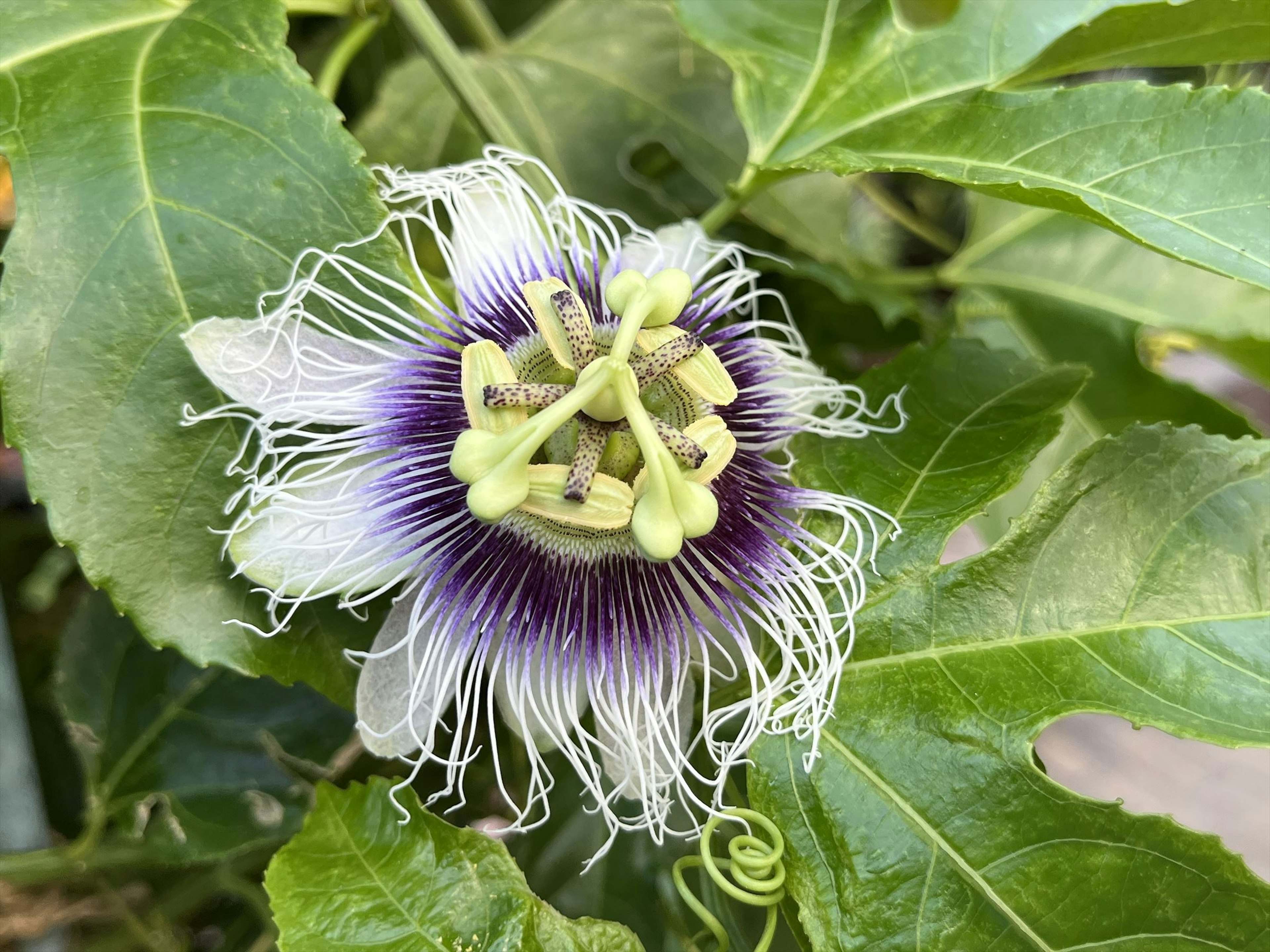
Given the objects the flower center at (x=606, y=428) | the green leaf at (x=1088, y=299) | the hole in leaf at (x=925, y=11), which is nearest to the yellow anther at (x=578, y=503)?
the flower center at (x=606, y=428)

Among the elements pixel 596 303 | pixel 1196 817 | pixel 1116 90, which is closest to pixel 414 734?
pixel 596 303

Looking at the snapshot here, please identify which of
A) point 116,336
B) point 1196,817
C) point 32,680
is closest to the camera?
point 116,336

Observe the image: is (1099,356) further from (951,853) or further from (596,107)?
(951,853)

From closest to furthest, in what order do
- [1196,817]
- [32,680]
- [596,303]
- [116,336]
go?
[116,336] < [596,303] < [32,680] < [1196,817]

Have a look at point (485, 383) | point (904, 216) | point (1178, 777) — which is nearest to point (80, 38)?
point (485, 383)

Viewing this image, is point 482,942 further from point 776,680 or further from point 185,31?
point 185,31

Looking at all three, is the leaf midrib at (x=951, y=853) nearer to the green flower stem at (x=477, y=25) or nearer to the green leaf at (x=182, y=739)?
the green leaf at (x=182, y=739)

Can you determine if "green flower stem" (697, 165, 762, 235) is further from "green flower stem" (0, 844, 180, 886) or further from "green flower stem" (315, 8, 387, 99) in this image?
"green flower stem" (0, 844, 180, 886)
